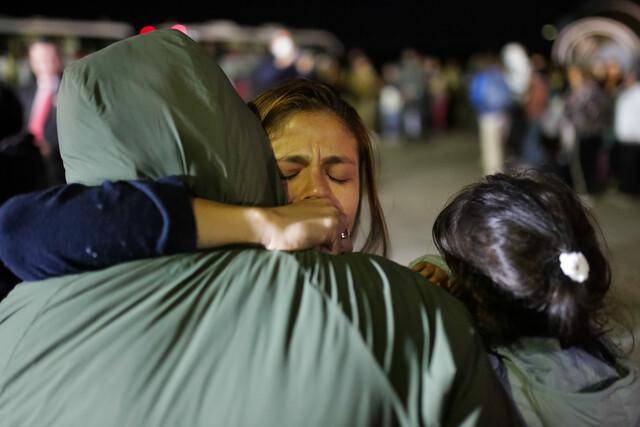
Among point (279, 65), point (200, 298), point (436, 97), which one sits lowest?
point (200, 298)

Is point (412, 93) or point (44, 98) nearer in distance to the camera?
point (44, 98)

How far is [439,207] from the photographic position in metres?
7.77

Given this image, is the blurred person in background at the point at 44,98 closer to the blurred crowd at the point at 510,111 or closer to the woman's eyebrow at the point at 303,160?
the blurred crowd at the point at 510,111

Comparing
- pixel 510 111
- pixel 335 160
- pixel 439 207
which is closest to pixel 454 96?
pixel 510 111

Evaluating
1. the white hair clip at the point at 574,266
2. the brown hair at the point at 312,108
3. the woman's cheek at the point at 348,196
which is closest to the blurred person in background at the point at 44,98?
the brown hair at the point at 312,108

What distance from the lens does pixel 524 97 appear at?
944 cm

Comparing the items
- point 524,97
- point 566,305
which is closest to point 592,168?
point 524,97

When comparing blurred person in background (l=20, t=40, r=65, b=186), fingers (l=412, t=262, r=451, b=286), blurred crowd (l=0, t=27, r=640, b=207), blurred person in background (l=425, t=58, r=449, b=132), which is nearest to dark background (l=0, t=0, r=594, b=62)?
blurred person in background (l=425, t=58, r=449, b=132)

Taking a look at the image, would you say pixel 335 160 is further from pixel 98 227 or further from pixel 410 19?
pixel 410 19

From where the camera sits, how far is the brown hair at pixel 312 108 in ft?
5.57

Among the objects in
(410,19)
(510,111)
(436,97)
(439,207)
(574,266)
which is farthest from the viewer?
(410,19)

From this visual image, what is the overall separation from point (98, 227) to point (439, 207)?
22.9ft

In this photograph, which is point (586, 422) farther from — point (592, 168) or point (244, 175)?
point (592, 168)

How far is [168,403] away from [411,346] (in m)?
0.38
